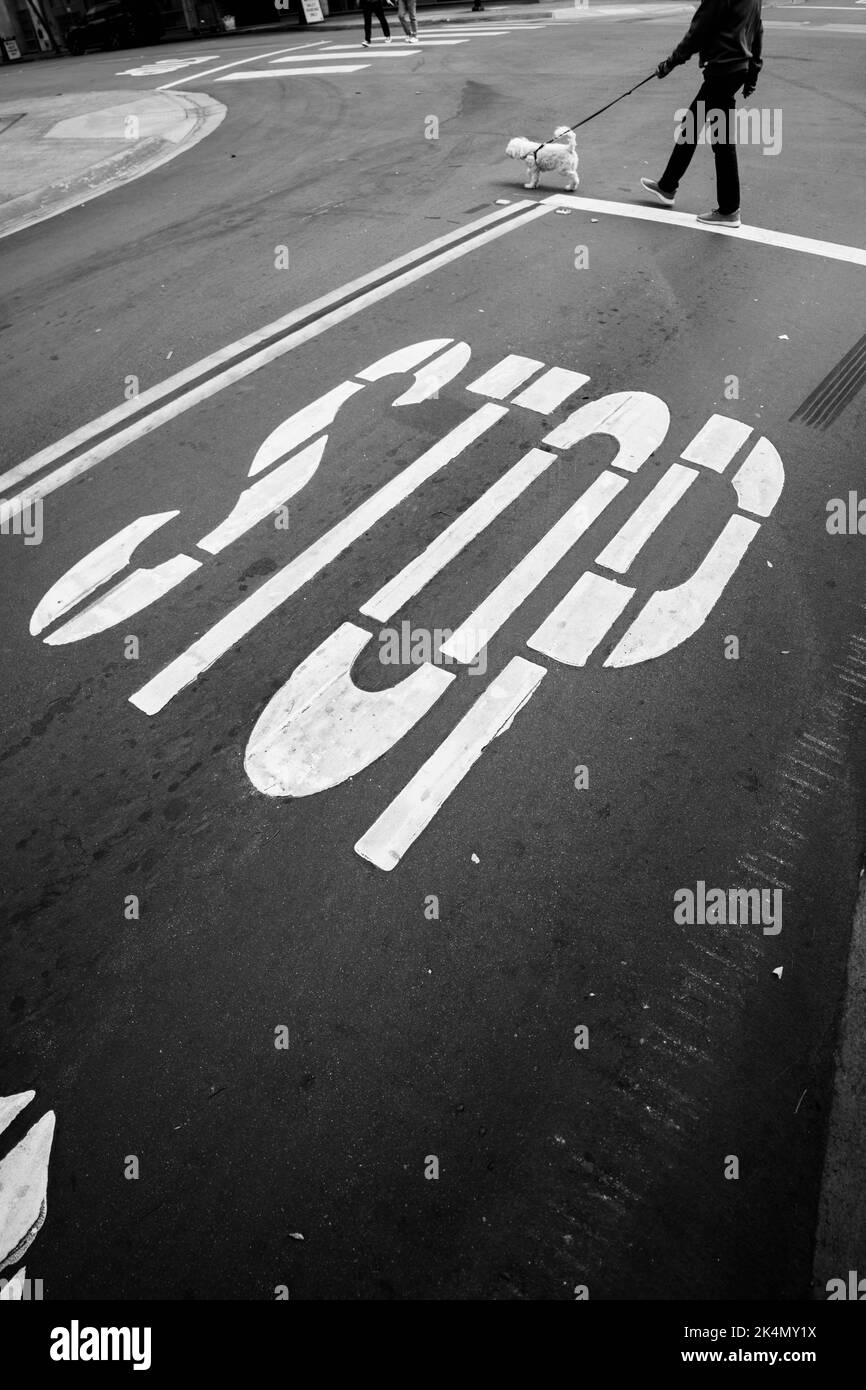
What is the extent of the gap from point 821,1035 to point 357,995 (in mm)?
1667

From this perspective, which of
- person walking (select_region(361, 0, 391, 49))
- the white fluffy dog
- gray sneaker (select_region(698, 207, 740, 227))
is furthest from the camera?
person walking (select_region(361, 0, 391, 49))

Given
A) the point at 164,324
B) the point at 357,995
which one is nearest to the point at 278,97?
the point at 164,324

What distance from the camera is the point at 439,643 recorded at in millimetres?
4332

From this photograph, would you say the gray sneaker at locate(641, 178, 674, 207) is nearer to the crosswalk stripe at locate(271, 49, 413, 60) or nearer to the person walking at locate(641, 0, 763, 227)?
the person walking at locate(641, 0, 763, 227)

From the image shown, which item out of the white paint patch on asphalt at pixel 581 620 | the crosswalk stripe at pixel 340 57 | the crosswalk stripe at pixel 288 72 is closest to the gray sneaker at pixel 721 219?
the white paint patch on asphalt at pixel 581 620

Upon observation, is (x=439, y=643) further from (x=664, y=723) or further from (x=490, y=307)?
(x=490, y=307)

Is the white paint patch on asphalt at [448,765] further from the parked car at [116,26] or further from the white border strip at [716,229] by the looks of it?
the parked car at [116,26]

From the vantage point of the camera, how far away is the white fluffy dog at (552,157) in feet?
29.5

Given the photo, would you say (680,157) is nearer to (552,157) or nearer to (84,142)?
(552,157)

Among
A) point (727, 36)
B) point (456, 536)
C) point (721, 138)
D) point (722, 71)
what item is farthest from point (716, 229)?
point (456, 536)

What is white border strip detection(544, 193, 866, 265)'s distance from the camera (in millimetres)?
7703

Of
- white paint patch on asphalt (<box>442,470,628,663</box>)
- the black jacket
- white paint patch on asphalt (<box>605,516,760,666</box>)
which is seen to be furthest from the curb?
the black jacket

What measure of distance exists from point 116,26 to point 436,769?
3366cm

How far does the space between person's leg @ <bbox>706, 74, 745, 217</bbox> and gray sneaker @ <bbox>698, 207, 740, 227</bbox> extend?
0.25ft
